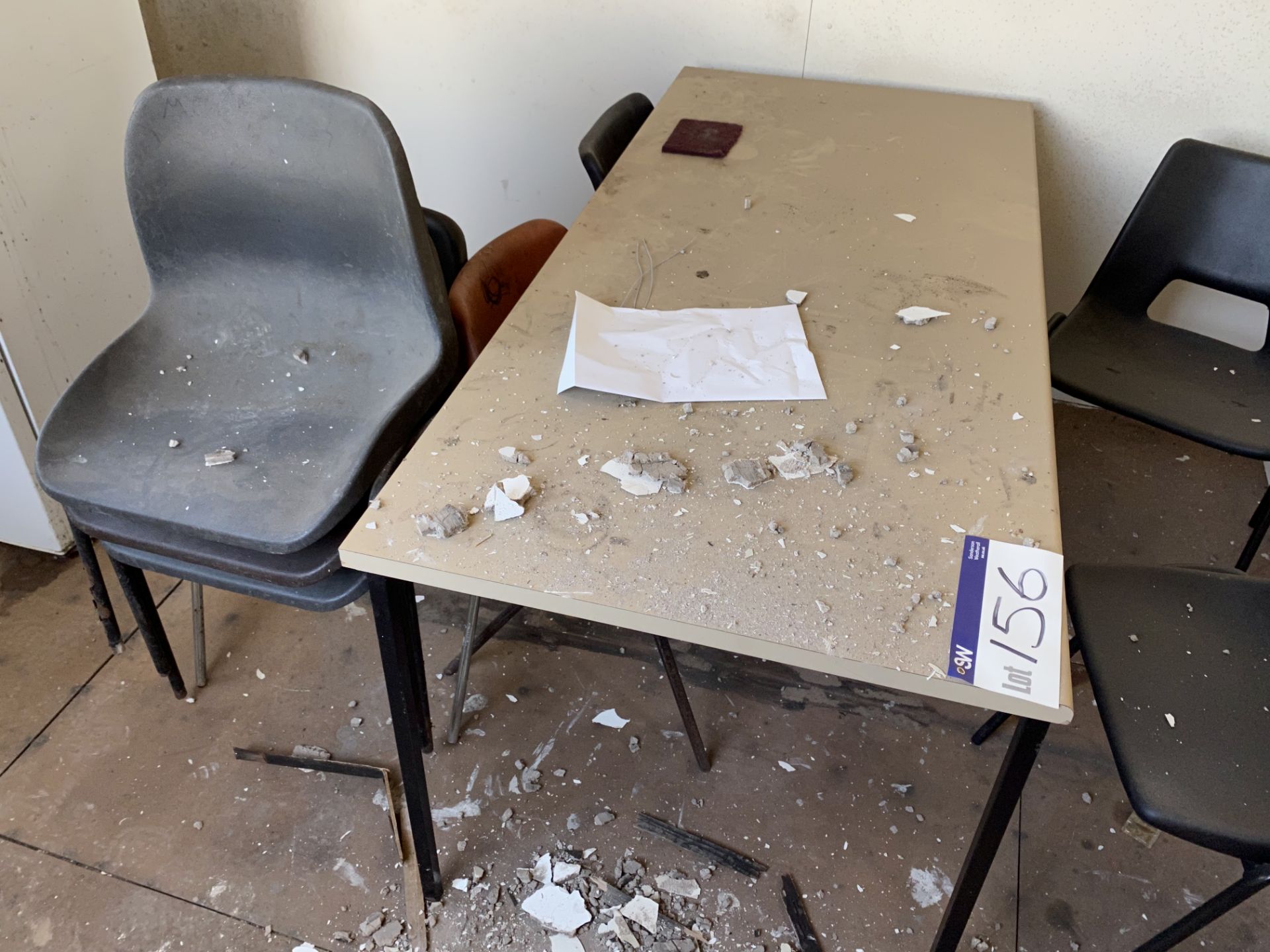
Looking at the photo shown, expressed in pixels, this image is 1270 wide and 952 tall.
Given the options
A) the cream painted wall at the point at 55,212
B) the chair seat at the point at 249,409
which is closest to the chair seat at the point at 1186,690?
the chair seat at the point at 249,409

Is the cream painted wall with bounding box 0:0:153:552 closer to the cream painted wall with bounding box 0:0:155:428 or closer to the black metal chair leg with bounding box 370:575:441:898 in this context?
the cream painted wall with bounding box 0:0:155:428

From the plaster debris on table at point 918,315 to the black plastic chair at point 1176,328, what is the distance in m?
0.57

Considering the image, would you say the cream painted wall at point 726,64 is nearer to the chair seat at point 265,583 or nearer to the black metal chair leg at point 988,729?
the black metal chair leg at point 988,729

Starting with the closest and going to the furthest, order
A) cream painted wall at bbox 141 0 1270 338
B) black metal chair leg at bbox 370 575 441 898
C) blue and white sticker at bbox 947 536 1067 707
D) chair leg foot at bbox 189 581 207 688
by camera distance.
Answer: blue and white sticker at bbox 947 536 1067 707
black metal chair leg at bbox 370 575 441 898
chair leg foot at bbox 189 581 207 688
cream painted wall at bbox 141 0 1270 338

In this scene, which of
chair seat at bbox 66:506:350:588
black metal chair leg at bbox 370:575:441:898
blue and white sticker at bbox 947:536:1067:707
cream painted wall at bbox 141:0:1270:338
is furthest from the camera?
cream painted wall at bbox 141:0:1270:338

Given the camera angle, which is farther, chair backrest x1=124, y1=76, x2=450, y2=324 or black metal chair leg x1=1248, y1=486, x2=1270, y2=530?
black metal chair leg x1=1248, y1=486, x2=1270, y2=530

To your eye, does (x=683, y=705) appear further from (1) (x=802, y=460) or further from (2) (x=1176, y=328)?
(2) (x=1176, y=328)

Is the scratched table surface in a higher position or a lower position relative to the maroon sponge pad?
lower

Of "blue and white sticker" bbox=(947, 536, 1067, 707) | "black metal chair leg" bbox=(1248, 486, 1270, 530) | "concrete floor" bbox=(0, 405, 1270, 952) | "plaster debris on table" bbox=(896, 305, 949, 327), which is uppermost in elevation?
"plaster debris on table" bbox=(896, 305, 949, 327)

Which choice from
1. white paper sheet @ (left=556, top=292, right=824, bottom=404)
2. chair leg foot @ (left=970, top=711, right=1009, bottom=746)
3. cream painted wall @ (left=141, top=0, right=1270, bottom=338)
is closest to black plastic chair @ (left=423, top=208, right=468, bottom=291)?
white paper sheet @ (left=556, top=292, right=824, bottom=404)

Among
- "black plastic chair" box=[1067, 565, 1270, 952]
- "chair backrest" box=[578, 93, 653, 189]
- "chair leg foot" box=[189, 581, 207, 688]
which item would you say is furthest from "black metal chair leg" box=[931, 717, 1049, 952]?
Answer: "chair leg foot" box=[189, 581, 207, 688]

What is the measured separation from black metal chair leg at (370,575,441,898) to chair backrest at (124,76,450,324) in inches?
20.1

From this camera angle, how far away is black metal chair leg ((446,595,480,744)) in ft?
5.12

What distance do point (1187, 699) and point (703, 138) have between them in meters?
1.31
